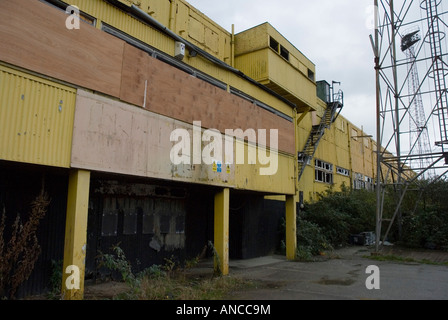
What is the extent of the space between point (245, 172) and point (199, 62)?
4015mm

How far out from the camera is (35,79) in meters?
6.03

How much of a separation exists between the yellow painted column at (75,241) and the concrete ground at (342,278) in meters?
3.40

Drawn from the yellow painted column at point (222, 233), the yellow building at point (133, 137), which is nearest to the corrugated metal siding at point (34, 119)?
the yellow building at point (133, 137)

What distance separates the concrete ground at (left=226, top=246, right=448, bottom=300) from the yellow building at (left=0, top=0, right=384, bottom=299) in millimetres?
1718

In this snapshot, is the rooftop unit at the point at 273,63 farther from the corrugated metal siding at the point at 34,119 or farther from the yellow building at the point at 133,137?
the corrugated metal siding at the point at 34,119

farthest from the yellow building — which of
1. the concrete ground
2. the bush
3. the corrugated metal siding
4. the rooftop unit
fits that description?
the bush

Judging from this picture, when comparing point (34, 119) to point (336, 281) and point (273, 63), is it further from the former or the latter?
point (273, 63)

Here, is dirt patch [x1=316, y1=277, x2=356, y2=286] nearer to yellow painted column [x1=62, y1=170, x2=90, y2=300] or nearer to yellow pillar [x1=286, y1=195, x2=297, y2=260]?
yellow pillar [x1=286, y1=195, x2=297, y2=260]

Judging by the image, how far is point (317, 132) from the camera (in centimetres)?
2350

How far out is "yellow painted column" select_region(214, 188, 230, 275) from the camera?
10.0 meters

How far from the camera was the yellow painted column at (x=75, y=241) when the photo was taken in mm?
6297

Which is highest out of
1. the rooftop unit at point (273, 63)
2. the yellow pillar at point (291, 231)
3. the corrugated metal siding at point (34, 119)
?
the rooftop unit at point (273, 63)
